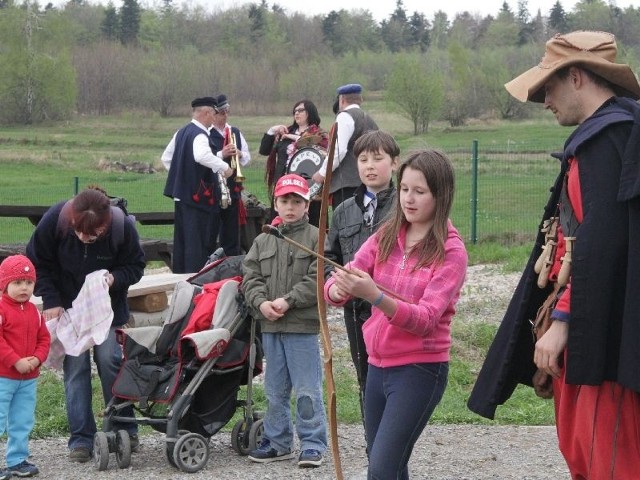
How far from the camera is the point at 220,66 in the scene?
226ft

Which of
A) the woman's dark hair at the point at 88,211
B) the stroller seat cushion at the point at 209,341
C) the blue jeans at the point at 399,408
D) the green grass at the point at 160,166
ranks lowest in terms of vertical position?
the green grass at the point at 160,166

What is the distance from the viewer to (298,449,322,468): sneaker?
6.81 metres

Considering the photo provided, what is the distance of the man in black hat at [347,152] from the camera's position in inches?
417

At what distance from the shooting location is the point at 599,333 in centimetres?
390

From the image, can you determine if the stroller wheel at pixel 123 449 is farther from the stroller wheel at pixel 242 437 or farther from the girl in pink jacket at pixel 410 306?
the girl in pink jacket at pixel 410 306

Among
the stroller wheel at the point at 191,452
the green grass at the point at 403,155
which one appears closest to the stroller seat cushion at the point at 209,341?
the stroller wheel at the point at 191,452

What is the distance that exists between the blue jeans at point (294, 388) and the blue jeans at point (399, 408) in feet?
6.46

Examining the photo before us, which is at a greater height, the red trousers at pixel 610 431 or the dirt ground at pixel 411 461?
the red trousers at pixel 610 431

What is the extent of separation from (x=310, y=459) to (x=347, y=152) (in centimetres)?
450

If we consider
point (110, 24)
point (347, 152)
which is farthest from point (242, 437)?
point (110, 24)

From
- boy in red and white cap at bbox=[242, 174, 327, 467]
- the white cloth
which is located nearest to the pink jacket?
boy in red and white cap at bbox=[242, 174, 327, 467]

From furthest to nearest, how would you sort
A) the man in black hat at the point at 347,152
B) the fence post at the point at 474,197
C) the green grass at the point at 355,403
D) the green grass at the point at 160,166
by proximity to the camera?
the green grass at the point at 160,166 < the fence post at the point at 474,197 < the man in black hat at the point at 347,152 < the green grass at the point at 355,403

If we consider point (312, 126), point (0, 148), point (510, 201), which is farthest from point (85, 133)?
point (312, 126)

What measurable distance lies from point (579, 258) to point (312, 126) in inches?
328
